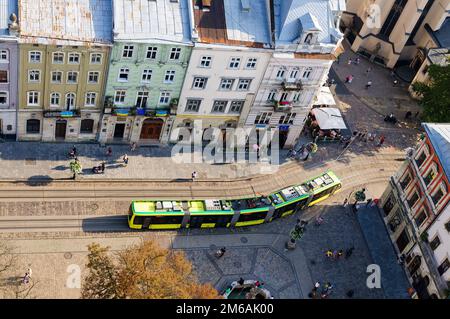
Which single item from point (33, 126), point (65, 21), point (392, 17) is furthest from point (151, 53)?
point (392, 17)

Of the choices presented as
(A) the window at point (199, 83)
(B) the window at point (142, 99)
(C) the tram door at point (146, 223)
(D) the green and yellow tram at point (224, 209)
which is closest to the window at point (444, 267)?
(D) the green and yellow tram at point (224, 209)

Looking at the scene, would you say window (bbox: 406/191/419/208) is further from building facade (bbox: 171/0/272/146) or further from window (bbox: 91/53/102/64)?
window (bbox: 91/53/102/64)

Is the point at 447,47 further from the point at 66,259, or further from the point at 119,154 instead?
the point at 66,259

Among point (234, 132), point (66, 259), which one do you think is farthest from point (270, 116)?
point (66, 259)

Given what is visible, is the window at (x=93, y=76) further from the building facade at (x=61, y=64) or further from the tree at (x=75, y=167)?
the tree at (x=75, y=167)

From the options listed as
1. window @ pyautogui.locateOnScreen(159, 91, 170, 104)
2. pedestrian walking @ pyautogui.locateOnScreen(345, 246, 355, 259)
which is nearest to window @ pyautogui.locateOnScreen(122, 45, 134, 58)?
window @ pyautogui.locateOnScreen(159, 91, 170, 104)

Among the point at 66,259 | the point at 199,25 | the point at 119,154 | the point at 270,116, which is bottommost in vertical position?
the point at 66,259

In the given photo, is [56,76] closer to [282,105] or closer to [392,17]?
[282,105]
